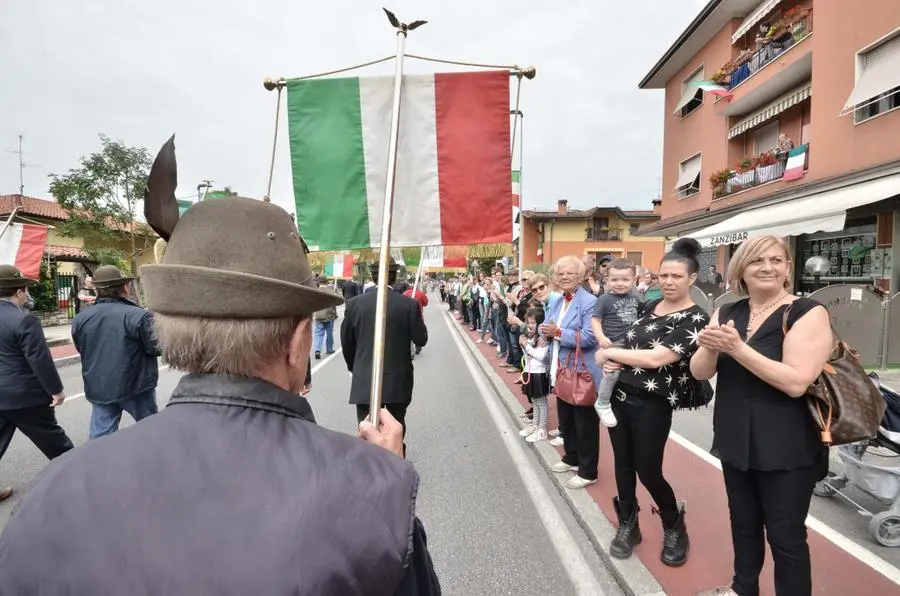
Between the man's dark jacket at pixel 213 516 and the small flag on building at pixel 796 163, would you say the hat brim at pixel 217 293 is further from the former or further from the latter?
the small flag on building at pixel 796 163

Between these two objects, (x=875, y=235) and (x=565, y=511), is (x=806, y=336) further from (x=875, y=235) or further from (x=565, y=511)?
(x=875, y=235)

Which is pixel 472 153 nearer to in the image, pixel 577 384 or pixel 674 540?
pixel 577 384

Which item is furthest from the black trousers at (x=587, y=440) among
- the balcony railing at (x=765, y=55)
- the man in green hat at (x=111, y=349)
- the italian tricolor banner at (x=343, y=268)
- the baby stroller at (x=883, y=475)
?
the balcony railing at (x=765, y=55)

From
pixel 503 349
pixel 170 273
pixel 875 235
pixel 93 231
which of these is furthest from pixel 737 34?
pixel 93 231

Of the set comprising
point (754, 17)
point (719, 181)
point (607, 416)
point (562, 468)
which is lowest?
point (562, 468)

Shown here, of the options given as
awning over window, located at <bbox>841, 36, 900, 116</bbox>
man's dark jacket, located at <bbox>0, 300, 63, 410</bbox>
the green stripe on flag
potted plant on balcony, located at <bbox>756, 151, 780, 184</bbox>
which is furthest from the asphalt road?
potted plant on balcony, located at <bbox>756, 151, 780, 184</bbox>

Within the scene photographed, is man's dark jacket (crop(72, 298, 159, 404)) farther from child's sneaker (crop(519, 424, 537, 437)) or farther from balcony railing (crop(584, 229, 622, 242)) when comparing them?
balcony railing (crop(584, 229, 622, 242))

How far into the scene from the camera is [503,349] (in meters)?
10.9

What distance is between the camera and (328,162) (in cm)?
260

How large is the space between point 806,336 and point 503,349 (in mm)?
8980

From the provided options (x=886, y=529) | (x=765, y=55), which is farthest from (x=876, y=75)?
(x=886, y=529)

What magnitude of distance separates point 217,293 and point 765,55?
676 inches

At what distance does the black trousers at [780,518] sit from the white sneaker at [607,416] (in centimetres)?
80

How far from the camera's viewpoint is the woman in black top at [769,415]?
197cm
